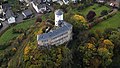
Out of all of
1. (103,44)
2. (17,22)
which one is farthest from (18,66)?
(17,22)

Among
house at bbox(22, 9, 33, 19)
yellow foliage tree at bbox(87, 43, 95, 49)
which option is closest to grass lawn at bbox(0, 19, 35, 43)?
house at bbox(22, 9, 33, 19)

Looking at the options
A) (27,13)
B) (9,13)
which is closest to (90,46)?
(27,13)

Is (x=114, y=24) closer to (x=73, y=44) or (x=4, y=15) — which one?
(x=73, y=44)

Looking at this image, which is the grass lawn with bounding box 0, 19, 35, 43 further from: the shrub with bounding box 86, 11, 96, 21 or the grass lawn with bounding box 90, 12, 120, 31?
the grass lawn with bounding box 90, 12, 120, 31

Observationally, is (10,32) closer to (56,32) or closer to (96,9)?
(56,32)

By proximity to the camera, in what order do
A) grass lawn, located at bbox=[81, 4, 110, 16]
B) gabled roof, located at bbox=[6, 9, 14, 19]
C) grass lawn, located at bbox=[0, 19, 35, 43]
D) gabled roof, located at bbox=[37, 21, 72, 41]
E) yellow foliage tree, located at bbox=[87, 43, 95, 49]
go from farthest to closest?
gabled roof, located at bbox=[6, 9, 14, 19] → grass lawn, located at bbox=[81, 4, 110, 16] → grass lawn, located at bbox=[0, 19, 35, 43] → yellow foliage tree, located at bbox=[87, 43, 95, 49] → gabled roof, located at bbox=[37, 21, 72, 41]

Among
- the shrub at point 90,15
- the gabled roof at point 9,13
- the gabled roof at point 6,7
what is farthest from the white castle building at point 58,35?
the gabled roof at point 6,7

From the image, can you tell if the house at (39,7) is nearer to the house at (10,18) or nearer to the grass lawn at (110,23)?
the house at (10,18)

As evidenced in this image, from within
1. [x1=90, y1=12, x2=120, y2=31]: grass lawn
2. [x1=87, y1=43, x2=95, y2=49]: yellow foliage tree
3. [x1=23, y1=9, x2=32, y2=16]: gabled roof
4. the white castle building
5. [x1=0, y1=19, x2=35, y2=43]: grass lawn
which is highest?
the white castle building
